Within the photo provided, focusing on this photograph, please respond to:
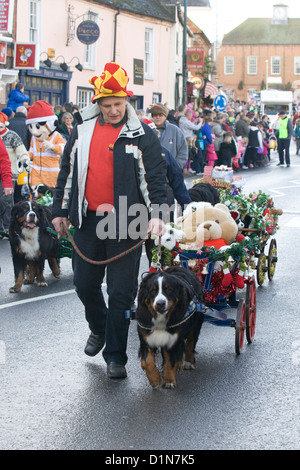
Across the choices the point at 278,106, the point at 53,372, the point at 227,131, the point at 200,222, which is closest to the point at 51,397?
the point at 53,372

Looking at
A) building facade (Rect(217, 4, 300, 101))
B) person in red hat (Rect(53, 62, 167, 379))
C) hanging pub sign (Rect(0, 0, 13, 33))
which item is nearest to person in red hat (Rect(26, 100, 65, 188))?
person in red hat (Rect(53, 62, 167, 379))

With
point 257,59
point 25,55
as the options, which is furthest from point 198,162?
point 257,59

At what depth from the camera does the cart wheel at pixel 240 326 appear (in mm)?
6828

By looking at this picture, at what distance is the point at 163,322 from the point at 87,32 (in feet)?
82.5

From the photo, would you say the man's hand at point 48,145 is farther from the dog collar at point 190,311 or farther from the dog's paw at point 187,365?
the dog collar at point 190,311

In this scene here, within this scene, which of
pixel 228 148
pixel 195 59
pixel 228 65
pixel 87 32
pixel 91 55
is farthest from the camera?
pixel 228 65

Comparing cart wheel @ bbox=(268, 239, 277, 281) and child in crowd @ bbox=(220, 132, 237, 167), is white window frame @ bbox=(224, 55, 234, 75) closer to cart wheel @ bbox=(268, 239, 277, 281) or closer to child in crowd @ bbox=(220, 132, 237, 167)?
child in crowd @ bbox=(220, 132, 237, 167)

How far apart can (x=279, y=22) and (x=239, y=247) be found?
351 feet

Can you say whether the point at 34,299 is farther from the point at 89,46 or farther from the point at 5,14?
the point at 89,46

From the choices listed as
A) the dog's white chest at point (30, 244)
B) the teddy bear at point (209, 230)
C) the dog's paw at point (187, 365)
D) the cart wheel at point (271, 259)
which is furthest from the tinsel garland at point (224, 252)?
the dog's white chest at point (30, 244)

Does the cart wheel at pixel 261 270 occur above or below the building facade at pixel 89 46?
below

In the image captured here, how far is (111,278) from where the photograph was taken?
20.7ft

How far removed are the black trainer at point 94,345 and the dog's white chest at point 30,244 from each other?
3202mm
